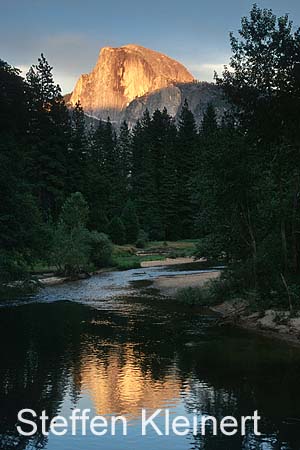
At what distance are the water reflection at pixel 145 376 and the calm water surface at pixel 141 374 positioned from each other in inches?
1.1

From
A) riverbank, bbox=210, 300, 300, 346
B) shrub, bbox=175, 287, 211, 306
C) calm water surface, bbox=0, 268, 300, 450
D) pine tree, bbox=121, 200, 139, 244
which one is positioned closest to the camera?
calm water surface, bbox=0, 268, 300, 450

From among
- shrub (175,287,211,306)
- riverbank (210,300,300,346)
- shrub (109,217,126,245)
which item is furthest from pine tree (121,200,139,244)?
riverbank (210,300,300,346)

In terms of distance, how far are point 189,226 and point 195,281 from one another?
48190mm

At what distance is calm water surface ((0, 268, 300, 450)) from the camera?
1253 cm

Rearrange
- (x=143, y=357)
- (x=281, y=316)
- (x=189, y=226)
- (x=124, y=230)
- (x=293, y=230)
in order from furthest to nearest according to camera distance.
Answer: (x=189, y=226) < (x=124, y=230) < (x=293, y=230) < (x=281, y=316) < (x=143, y=357)

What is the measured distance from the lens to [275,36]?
90.5ft

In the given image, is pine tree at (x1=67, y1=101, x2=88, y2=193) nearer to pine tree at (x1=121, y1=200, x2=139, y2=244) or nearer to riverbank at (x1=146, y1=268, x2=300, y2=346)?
pine tree at (x1=121, y1=200, x2=139, y2=244)

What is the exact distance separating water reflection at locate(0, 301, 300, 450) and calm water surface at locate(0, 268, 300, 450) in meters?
0.03

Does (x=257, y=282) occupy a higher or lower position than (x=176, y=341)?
higher

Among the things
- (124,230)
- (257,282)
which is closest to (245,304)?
(257,282)

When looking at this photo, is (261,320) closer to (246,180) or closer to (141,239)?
(246,180)

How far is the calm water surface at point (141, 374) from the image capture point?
12531mm

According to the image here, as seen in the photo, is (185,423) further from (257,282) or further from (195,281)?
(195,281)

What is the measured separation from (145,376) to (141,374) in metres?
0.30
